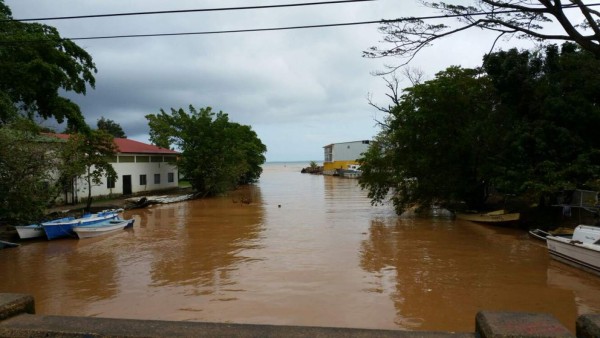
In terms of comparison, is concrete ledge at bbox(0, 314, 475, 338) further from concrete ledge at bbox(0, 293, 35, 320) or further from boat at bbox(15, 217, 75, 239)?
boat at bbox(15, 217, 75, 239)

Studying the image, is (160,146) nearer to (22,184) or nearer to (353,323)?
(22,184)

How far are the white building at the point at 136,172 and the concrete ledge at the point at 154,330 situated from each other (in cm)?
2877

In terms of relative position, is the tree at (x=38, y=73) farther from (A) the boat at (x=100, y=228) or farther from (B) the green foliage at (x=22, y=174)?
(A) the boat at (x=100, y=228)

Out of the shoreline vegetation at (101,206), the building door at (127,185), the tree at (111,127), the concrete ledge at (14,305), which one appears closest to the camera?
the concrete ledge at (14,305)

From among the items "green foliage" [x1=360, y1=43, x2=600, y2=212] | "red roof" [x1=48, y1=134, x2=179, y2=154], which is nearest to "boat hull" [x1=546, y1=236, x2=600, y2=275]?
"green foliage" [x1=360, y1=43, x2=600, y2=212]

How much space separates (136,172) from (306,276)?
2841cm

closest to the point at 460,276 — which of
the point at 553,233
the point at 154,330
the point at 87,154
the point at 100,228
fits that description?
the point at 553,233

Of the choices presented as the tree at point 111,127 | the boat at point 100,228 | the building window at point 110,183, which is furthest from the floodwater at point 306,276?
the tree at point 111,127

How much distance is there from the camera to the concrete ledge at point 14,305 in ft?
10.6

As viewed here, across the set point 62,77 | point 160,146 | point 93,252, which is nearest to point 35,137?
point 62,77

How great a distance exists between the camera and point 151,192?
1524 inches

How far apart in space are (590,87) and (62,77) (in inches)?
822

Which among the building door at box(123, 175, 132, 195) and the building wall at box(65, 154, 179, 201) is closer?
the building wall at box(65, 154, 179, 201)

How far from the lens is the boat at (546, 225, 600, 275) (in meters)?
12.0
